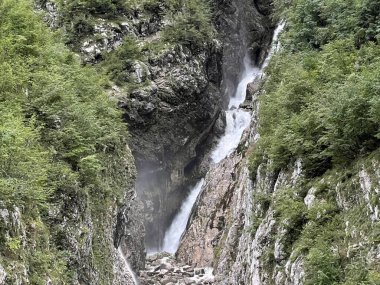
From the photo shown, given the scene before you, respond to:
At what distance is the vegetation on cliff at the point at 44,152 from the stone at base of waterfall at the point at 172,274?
23.8ft

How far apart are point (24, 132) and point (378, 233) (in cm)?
925

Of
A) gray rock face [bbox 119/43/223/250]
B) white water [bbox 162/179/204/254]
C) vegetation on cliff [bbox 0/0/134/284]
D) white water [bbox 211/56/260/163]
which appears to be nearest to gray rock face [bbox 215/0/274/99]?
white water [bbox 211/56/260/163]

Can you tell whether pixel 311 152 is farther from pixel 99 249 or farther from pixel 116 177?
pixel 116 177

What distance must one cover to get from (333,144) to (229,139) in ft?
92.7

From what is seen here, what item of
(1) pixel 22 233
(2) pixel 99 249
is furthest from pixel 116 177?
(1) pixel 22 233

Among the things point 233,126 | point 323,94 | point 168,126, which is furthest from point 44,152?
point 233,126

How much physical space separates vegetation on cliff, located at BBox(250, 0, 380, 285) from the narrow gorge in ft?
0.16

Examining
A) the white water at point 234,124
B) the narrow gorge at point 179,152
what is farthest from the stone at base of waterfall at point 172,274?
the white water at point 234,124

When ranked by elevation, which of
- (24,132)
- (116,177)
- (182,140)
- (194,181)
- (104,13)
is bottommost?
(24,132)

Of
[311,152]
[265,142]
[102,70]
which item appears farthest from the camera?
[102,70]

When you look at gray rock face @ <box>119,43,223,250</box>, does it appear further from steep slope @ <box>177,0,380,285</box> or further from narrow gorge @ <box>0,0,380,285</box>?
steep slope @ <box>177,0,380,285</box>

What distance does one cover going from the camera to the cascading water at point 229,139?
34.4 meters

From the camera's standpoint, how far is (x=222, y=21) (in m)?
44.7

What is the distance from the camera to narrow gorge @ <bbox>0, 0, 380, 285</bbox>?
417 inches
